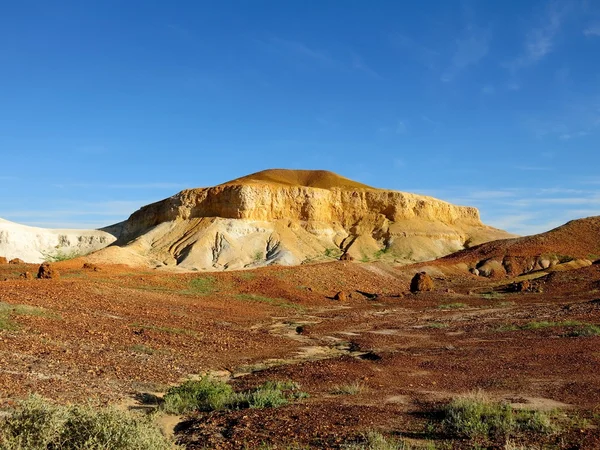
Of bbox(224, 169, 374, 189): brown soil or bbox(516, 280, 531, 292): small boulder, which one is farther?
bbox(224, 169, 374, 189): brown soil

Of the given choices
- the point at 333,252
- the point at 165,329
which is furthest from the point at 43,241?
the point at 165,329

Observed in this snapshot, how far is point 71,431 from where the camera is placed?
5461 millimetres

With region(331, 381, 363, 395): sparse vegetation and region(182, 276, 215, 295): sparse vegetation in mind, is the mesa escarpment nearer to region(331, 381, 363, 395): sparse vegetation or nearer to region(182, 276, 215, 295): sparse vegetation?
region(182, 276, 215, 295): sparse vegetation

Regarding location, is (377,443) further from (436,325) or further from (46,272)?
(46,272)

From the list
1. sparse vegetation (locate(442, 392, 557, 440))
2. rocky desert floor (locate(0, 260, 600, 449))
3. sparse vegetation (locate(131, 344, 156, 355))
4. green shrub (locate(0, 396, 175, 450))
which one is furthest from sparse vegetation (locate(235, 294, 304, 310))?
green shrub (locate(0, 396, 175, 450))

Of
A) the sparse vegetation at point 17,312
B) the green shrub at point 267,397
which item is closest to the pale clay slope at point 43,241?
the sparse vegetation at point 17,312

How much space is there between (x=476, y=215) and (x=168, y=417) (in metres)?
92.8

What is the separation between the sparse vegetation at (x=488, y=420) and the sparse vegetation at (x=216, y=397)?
3036mm

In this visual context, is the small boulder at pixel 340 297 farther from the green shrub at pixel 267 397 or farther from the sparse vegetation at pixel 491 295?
the green shrub at pixel 267 397

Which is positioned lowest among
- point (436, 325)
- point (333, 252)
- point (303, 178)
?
point (436, 325)

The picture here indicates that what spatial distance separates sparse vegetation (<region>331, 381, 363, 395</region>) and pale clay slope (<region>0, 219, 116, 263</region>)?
6517 centimetres

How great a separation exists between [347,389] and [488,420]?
3.22 meters

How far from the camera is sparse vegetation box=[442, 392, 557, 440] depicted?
7594mm

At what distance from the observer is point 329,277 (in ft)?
134
